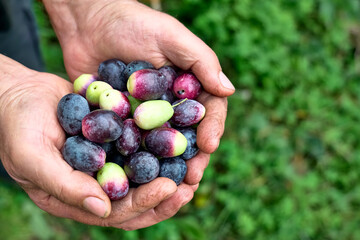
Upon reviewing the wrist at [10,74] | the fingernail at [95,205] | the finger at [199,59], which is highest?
the finger at [199,59]

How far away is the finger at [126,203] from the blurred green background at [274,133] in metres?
1.10

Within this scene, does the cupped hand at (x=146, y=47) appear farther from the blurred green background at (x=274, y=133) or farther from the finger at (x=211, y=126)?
the blurred green background at (x=274, y=133)

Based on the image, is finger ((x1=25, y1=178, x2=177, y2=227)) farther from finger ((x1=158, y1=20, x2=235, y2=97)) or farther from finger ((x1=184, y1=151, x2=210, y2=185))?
finger ((x1=158, y1=20, x2=235, y2=97))

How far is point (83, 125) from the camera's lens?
1686 millimetres

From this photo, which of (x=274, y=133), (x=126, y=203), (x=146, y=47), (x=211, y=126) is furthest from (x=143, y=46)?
(x=274, y=133)

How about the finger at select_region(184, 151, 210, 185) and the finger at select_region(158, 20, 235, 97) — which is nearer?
the finger at select_region(184, 151, 210, 185)

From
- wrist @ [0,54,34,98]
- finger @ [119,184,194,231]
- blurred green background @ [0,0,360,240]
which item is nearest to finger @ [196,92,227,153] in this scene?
finger @ [119,184,194,231]

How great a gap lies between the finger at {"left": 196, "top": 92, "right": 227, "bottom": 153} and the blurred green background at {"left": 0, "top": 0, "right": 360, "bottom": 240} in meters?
1.16

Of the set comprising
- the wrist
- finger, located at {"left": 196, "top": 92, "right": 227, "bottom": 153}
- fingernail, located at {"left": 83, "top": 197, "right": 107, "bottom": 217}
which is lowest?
fingernail, located at {"left": 83, "top": 197, "right": 107, "bottom": 217}

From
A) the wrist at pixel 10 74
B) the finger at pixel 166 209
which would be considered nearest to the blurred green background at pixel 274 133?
the finger at pixel 166 209

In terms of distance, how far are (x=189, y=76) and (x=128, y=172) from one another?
2.28ft

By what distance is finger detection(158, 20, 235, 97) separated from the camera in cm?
203

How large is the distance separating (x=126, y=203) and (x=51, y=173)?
15.2 inches

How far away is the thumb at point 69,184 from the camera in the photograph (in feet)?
4.99
